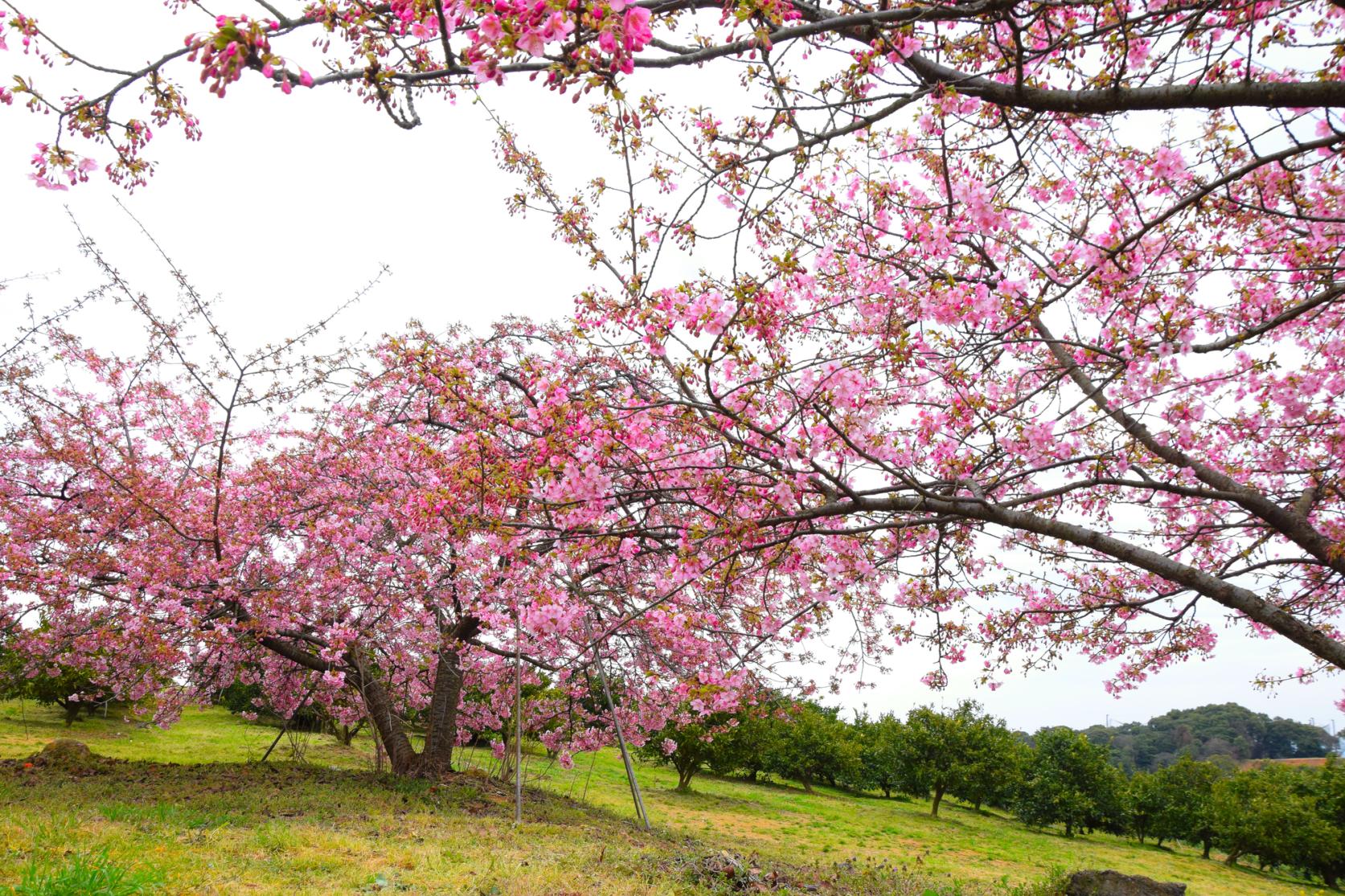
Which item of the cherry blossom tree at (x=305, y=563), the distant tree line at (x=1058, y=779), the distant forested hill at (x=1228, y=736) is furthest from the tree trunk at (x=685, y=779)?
the distant forested hill at (x=1228, y=736)

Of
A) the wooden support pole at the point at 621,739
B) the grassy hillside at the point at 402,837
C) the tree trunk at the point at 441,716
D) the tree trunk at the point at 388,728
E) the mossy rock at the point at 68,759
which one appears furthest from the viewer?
the tree trunk at the point at 441,716

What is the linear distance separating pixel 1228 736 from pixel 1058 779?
2830 cm

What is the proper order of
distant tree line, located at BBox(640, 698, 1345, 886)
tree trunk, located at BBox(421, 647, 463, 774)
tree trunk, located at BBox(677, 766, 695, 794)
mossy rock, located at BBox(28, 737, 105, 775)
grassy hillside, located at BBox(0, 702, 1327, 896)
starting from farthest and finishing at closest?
tree trunk, located at BBox(677, 766, 695, 794) → distant tree line, located at BBox(640, 698, 1345, 886) → tree trunk, located at BBox(421, 647, 463, 774) → mossy rock, located at BBox(28, 737, 105, 775) → grassy hillside, located at BBox(0, 702, 1327, 896)

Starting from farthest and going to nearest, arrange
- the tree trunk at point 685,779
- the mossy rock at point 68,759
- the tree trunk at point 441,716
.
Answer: the tree trunk at point 685,779 → the tree trunk at point 441,716 → the mossy rock at point 68,759

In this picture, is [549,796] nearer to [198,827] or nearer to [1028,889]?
[198,827]

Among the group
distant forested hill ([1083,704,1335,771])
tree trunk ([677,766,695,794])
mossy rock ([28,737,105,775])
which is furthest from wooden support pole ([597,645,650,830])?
distant forested hill ([1083,704,1335,771])

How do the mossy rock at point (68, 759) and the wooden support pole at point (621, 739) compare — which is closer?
the wooden support pole at point (621, 739)

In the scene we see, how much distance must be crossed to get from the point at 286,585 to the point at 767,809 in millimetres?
12465

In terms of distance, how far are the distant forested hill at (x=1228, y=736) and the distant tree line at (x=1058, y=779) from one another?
18.6 metres

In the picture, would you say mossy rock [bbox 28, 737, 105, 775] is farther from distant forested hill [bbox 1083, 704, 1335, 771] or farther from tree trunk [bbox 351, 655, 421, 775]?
distant forested hill [bbox 1083, 704, 1335, 771]

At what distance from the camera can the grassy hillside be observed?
16.4 feet

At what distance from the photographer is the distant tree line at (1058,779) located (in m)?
17.1

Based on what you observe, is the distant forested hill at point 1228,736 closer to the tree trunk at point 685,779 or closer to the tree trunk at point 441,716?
the tree trunk at point 685,779

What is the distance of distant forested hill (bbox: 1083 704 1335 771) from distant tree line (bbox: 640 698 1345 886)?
18.6 metres
